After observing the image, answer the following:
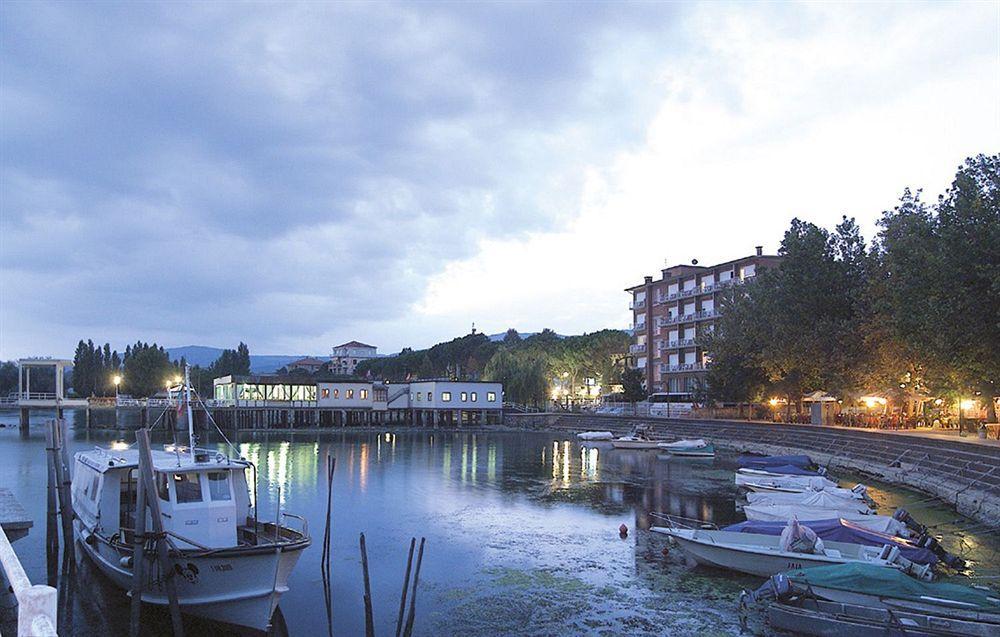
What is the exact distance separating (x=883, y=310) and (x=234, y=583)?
147 ft

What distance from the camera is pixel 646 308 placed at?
10806 centimetres

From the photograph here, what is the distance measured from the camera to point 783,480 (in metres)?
39.1

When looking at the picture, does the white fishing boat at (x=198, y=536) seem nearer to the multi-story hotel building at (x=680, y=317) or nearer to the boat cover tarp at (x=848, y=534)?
the boat cover tarp at (x=848, y=534)

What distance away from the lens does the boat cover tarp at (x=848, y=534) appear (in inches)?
858

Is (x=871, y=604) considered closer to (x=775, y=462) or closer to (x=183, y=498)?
(x=183, y=498)

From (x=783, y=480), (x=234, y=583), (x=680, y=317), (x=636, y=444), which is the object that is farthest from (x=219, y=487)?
(x=680, y=317)

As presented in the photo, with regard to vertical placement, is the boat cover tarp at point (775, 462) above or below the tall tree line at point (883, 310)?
below

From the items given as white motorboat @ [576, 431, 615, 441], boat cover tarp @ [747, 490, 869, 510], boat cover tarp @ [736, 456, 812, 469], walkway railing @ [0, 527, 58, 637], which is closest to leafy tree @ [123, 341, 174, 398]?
white motorboat @ [576, 431, 615, 441]

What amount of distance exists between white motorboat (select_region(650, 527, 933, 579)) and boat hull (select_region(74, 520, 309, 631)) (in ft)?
40.4

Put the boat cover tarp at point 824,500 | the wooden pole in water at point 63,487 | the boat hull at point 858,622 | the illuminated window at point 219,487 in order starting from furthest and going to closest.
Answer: the boat cover tarp at point 824,500 < the wooden pole in water at point 63,487 < the illuminated window at point 219,487 < the boat hull at point 858,622

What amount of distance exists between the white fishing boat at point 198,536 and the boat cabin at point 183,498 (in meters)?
0.03

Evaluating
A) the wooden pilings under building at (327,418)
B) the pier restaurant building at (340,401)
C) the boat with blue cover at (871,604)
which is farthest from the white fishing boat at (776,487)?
the pier restaurant building at (340,401)

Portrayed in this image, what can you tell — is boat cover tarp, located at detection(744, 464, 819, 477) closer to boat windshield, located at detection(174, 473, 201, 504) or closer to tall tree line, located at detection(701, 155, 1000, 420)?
tall tree line, located at detection(701, 155, 1000, 420)

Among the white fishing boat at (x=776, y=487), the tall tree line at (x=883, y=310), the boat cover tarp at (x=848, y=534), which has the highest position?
the tall tree line at (x=883, y=310)
